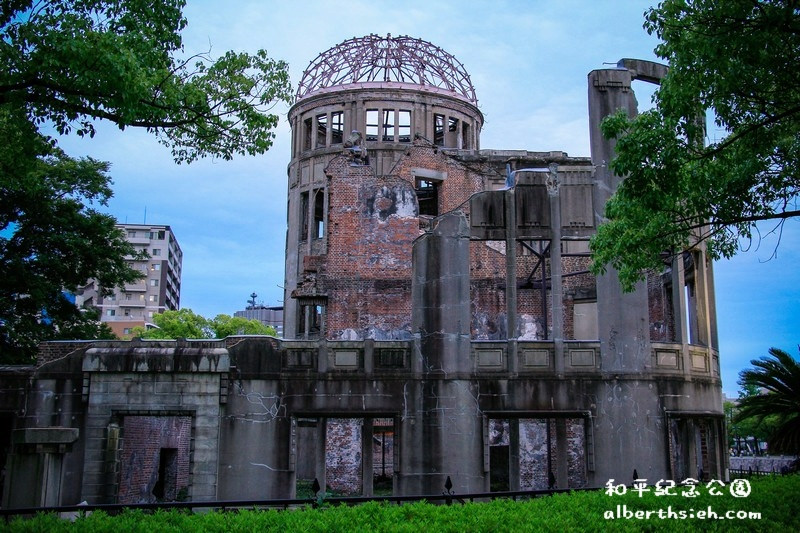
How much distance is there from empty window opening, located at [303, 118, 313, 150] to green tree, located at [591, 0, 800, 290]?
29900 mm

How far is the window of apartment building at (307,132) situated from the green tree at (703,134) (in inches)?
1177

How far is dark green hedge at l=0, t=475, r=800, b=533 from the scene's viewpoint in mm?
8805

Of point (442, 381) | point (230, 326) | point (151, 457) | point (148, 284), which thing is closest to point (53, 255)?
point (151, 457)

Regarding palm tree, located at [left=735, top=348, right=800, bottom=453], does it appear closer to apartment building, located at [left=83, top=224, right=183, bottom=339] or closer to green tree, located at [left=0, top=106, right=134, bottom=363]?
green tree, located at [left=0, top=106, right=134, bottom=363]

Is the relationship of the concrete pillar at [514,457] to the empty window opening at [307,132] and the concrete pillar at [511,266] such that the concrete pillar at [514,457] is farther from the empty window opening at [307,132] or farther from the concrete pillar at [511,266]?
the empty window opening at [307,132]

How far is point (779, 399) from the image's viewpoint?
2202 cm

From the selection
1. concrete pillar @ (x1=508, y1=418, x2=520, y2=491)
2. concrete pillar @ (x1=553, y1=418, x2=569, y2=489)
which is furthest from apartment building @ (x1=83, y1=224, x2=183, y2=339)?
concrete pillar @ (x1=553, y1=418, x2=569, y2=489)

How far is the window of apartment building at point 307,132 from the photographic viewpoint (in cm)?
4286

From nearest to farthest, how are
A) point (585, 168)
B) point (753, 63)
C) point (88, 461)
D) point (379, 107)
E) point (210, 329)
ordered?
point (753, 63) → point (88, 461) → point (585, 168) → point (379, 107) → point (210, 329)

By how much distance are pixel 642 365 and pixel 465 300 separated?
5.04 metres

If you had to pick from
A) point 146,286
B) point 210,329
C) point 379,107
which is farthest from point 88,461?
point 146,286

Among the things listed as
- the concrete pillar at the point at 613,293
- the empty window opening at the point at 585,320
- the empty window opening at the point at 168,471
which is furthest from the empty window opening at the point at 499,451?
the empty window opening at the point at 168,471

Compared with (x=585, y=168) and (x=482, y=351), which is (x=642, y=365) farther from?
(x=585, y=168)

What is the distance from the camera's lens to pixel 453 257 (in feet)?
70.4
